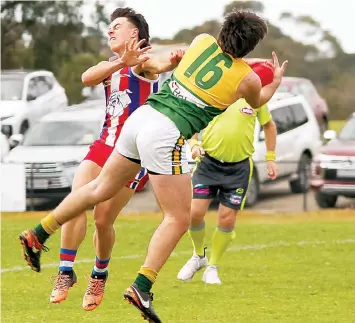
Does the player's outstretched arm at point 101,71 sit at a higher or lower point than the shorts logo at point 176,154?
higher

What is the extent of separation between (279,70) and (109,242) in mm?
1998

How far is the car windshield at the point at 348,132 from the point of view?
69.1 ft

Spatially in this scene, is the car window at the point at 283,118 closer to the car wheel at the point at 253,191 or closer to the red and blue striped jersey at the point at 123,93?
the car wheel at the point at 253,191

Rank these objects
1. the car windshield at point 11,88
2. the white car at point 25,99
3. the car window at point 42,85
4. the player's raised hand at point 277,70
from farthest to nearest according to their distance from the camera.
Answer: the car window at point 42,85 < the car windshield at point 11,88 < the white car at point 25,99 < the player's raised hand at point 277,70

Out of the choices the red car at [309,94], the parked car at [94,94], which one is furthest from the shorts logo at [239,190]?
the parked car at [94,94]

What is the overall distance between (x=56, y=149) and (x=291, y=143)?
14.9 ft

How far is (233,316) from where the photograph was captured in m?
9.80

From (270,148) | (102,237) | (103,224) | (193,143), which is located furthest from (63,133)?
(103,224)

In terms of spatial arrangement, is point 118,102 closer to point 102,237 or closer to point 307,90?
point 102,237

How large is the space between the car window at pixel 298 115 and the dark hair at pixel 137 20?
45.8ft

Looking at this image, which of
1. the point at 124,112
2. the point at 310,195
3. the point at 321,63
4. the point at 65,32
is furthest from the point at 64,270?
the point at 321,63

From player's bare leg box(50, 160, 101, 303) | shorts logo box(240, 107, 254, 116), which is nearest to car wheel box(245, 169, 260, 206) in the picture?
shorts logo box(240, 107, 254, 116)

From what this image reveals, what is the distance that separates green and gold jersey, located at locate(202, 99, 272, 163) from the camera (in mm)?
11852

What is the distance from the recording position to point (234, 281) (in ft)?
39.3
